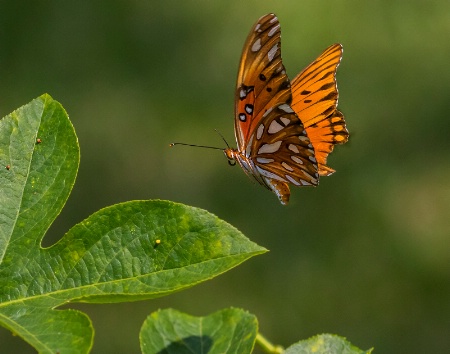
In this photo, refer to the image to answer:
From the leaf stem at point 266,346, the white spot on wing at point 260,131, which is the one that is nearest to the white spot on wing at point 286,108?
the white spot on wing at point 260,131

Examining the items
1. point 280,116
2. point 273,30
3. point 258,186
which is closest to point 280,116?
point 280,116

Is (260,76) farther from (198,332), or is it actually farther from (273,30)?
(198,332)

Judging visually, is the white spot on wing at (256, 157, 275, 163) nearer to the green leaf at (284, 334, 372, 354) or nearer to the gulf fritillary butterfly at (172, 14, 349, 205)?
the gulf fritillary butterfly at (172, 14, 349, 205)

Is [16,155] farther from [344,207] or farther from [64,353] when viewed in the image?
[344,207]

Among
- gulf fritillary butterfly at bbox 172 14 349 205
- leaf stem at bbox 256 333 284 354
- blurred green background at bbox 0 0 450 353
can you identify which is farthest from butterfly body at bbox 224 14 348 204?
blurred green background at bbox 0 0 450 353

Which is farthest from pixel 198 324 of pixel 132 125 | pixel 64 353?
pixel 132 125
